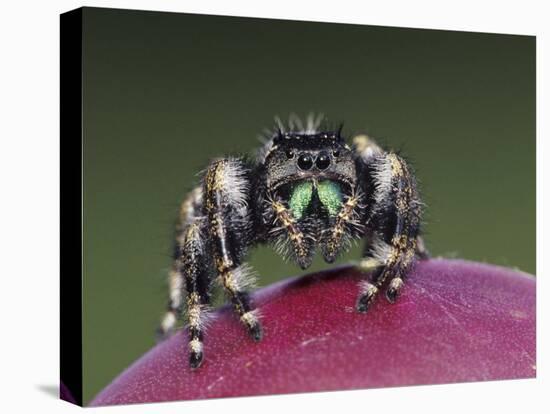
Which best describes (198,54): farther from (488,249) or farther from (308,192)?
(488,249)

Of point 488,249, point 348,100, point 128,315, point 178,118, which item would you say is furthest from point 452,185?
point 128,315

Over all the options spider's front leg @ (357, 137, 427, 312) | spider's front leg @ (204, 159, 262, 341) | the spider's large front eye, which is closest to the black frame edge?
spider's front leg @ (204, 159, 262, 341)

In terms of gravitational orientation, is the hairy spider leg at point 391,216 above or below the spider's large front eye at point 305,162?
below

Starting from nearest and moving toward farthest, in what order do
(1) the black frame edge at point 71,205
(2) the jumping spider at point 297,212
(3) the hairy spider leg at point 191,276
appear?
(3) the hairy spider leg at point 191,276 → (2) the jumping spider at point 297,212 → (1) the black frame edge at point 71,205

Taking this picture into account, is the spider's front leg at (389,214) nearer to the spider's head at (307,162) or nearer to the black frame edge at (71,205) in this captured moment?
the spider's head at (307,162)

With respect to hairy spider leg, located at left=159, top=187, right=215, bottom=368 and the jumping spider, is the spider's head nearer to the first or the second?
the jumping spider

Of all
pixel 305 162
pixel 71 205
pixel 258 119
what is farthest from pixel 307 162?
pixel 71 205

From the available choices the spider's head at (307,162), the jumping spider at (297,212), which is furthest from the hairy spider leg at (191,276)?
the spider's head at (307,162)

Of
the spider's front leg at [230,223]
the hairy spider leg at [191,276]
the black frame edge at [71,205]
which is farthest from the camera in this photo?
the black frame edge at [71,205]
